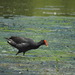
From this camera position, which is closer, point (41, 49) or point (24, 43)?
point (24, 43)

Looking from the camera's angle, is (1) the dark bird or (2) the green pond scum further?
(1) the dark bird

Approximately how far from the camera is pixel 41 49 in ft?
40.6

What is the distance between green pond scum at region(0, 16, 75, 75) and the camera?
9.46 meters

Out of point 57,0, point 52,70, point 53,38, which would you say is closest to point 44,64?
point 52,70

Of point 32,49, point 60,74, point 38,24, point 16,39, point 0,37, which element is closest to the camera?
point 60,74

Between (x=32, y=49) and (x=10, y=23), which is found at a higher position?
(x=32, y=49)

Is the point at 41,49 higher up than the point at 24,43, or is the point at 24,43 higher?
the point at 24,43

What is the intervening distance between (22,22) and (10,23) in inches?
27.0

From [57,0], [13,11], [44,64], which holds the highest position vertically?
[44,64]

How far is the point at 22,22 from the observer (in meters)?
18.8

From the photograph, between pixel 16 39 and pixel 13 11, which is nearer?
pixel 16 39

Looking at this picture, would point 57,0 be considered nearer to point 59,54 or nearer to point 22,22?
point 22,22

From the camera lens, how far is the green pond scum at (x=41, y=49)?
946 cm

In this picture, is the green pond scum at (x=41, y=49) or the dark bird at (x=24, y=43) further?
the dark bird at (x=24, y=43)
